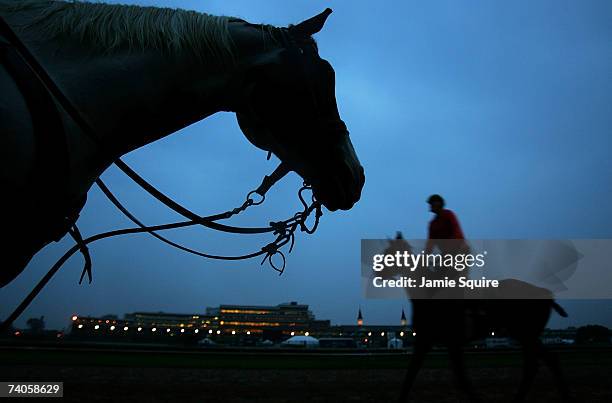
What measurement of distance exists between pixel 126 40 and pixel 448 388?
7.79 metres

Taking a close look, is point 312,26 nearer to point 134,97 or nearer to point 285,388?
point 134,97

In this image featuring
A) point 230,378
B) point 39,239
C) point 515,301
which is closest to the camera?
point 39,239

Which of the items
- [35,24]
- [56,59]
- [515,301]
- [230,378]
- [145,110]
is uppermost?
[35,24]

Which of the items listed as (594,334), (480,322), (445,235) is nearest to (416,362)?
(480,322)

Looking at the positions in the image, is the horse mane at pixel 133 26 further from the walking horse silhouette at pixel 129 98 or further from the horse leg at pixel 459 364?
the horse leg at pixel 459 364

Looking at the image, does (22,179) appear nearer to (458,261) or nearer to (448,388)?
(458,261)

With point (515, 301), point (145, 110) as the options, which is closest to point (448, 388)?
point (515, 301)

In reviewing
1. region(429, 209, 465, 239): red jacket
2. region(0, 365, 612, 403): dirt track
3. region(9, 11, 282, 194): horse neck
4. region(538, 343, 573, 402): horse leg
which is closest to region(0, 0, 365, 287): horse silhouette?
region(9, 11, 282, 194): horse neck

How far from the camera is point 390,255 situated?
668cm

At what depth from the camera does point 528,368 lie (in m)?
5.78

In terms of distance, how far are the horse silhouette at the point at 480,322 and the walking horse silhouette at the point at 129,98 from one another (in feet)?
10.4

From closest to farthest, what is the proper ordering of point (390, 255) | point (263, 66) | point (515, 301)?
point (263, 66) < point (515, 301) < point (390, 255)

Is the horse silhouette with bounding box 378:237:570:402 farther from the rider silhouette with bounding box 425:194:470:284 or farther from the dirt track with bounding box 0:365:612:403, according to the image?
the dirt track with bounding box 0:365:612:403

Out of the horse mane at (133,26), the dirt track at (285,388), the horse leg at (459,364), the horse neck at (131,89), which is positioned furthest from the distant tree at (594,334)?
the horse mane at (133,26)
